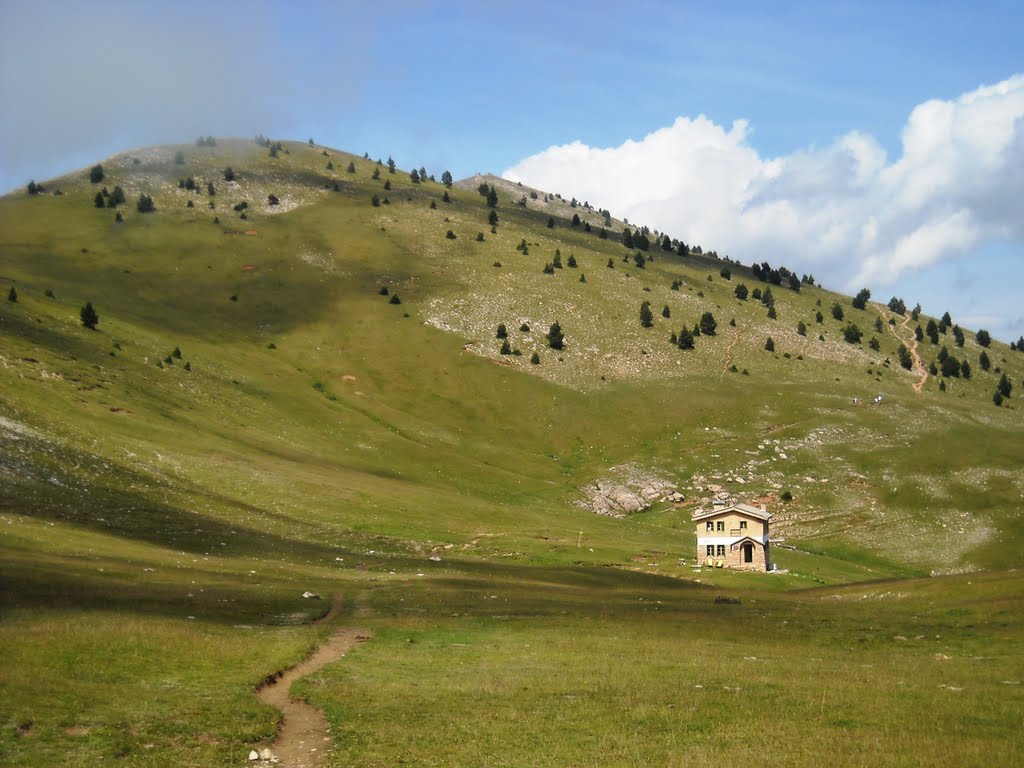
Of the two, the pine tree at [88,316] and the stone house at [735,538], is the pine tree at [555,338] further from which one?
the stone house at [735,538]

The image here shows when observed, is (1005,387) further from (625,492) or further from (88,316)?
(88,316)

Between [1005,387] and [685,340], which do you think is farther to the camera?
[1005,387]

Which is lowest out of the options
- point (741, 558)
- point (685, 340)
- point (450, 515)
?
point (741, 558)

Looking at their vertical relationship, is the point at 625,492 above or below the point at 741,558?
above

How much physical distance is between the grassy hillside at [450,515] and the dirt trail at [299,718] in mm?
675

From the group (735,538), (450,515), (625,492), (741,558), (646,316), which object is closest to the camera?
(741,558)

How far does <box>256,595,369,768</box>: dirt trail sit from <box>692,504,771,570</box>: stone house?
202 ft

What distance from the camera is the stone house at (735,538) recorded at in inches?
3679

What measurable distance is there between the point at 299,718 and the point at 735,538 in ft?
239

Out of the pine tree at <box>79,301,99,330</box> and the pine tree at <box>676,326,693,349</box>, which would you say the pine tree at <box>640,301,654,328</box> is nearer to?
the pine tree at <box>676,326,693,349</box>

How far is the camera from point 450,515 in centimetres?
9525

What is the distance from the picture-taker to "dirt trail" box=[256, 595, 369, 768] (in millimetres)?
23078

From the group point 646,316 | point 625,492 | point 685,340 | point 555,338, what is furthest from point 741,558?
point 646,316

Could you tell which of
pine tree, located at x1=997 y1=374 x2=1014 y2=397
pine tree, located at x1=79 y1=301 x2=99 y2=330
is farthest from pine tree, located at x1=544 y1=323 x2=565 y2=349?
pine tree, located at x1=997 y1=374 x2=1014 y2=397
